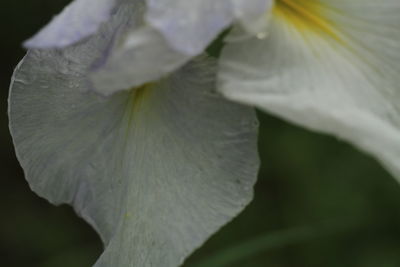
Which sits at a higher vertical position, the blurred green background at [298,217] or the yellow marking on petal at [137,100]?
the yellow marking on petal at [137,100]

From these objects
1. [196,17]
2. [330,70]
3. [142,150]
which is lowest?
[142,150]

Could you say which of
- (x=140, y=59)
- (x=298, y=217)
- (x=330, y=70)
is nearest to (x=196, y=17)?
(x=140, y=59)

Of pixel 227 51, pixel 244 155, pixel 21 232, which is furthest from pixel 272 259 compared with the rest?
pixel 227 51

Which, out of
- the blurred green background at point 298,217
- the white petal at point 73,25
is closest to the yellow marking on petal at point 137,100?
the white petal at point 73,25

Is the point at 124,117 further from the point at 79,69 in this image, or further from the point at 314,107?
the point at 314,107

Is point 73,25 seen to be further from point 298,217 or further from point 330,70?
point 298,217

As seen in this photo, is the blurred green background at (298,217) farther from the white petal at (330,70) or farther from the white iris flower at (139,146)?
the white petal at (330,70)

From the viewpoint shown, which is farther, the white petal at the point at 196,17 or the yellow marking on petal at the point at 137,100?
the yellow marking on petal at the point at 137,100
